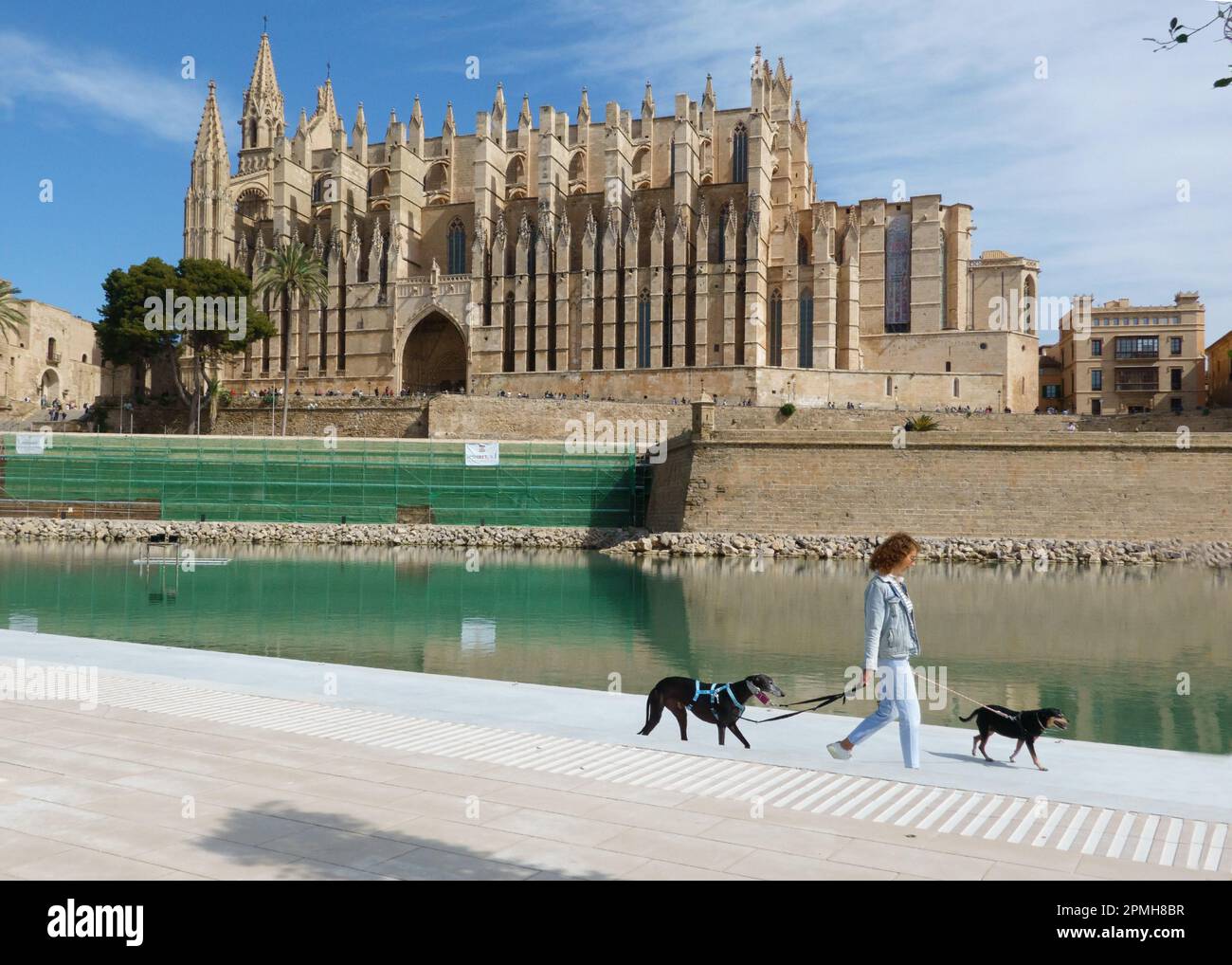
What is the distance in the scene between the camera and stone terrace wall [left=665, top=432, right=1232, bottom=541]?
102 ft

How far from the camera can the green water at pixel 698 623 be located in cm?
1168

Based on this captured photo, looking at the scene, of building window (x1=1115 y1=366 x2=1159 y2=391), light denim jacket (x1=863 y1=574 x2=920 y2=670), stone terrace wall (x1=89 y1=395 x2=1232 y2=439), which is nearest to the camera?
light denim jacket (x1=863 y1=574 x2=920 y2=670)

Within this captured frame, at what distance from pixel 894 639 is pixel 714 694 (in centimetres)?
128

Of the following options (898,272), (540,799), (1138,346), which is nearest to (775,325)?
(898,272)

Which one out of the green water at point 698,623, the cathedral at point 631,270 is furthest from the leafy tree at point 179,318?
the green water at point 698,623

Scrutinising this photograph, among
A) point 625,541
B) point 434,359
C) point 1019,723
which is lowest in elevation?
point 625,541

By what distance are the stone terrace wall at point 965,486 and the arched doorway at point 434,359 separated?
25.5m

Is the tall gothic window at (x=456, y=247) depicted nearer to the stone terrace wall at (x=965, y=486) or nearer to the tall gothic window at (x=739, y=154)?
the tall gothic window at (x=739, y=154)

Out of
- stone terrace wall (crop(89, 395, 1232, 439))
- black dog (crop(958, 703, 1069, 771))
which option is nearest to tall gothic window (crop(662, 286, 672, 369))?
stone terrace wall (crop(89, 395, 1232, 439))

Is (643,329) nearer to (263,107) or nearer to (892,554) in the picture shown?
(263,107)

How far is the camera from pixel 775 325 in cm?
5116

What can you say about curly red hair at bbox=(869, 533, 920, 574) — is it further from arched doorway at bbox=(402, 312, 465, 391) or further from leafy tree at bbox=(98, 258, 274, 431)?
arched doorway at bbox=(402, 312, 465, 391)

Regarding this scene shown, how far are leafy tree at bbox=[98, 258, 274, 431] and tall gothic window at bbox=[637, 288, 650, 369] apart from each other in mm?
17684
